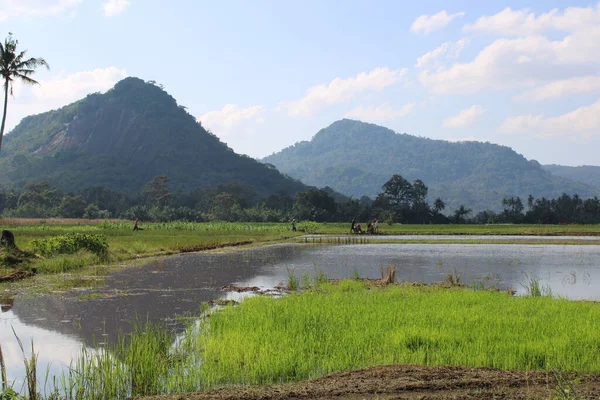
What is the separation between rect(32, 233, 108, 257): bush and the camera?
2522cm

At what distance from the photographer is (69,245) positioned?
25.9 m

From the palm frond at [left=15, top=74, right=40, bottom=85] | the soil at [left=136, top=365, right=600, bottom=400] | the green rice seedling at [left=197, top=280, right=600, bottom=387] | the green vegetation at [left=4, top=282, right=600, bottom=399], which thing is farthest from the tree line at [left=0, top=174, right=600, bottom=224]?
the soil at [left=136, top=365, right=600, bottom=400]

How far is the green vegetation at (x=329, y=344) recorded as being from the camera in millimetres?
8367

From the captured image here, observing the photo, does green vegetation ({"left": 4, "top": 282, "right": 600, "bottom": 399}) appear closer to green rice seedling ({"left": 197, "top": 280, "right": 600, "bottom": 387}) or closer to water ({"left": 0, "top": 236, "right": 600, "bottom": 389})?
green rice seedling ({"left": 197, "top": 280, "right": 600, "bottom": 387})

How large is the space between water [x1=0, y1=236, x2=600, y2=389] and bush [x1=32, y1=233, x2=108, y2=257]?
102 inches

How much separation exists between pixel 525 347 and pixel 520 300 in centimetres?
587

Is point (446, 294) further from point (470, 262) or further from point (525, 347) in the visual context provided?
point (470, 262)

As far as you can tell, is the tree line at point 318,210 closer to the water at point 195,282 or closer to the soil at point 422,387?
the water at point 195,282

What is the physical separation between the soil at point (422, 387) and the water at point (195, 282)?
337 centimetres

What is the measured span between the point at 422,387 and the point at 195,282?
13.8 m

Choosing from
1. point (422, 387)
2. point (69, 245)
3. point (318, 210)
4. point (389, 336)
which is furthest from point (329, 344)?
point (318, 210)

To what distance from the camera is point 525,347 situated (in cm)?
954

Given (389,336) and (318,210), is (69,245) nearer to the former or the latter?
(389,336)

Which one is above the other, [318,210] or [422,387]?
[318,210]
